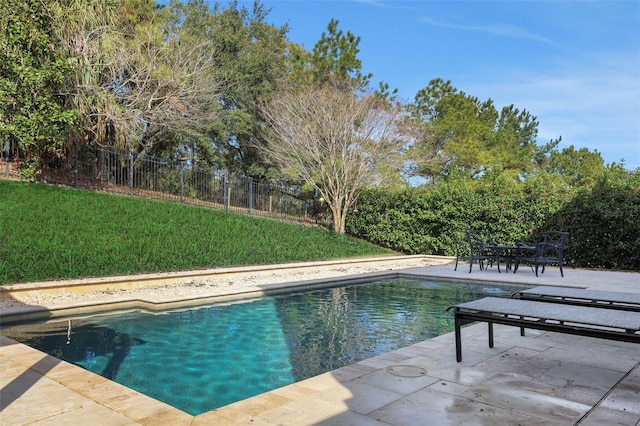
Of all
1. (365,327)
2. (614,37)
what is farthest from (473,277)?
(614,37)

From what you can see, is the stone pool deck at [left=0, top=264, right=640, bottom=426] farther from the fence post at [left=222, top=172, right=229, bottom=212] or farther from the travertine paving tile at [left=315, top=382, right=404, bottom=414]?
the fence post at [left=222, top=172, right=229, bottom=212]

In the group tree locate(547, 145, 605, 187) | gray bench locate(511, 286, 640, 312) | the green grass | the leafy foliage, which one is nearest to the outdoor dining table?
the leafy foliage

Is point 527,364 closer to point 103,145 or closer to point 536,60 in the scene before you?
point 536,60

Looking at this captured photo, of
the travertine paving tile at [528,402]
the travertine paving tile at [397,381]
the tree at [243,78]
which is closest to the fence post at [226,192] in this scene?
the tree at [243,78]

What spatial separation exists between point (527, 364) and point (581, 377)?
40 centimetres

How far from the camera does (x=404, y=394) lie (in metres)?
2.87

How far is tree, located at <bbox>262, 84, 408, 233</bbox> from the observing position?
16.5m

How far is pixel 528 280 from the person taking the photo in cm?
900

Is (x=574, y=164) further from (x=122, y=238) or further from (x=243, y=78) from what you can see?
(x=122, y=238)

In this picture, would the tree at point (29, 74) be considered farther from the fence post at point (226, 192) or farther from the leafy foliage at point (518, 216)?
the leafy foliage at point (518, 216)

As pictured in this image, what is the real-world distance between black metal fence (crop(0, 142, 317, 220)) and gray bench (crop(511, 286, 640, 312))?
42.6 ft

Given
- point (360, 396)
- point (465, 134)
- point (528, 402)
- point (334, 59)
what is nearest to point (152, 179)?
point (334, 59)

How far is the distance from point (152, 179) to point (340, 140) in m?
6.87

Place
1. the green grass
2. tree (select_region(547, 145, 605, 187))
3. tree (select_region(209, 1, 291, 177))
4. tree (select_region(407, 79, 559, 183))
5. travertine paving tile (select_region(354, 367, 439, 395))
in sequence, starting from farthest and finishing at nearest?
1. tree (select_region(547, 145, 605, 187))
2. tree (select_region(407, 79, 559, 183))
3. tree (select_region(209, 1, 291, 177))
4. the green grass
5. travertine paving tile (select_region(354, 367, 439, 395))
